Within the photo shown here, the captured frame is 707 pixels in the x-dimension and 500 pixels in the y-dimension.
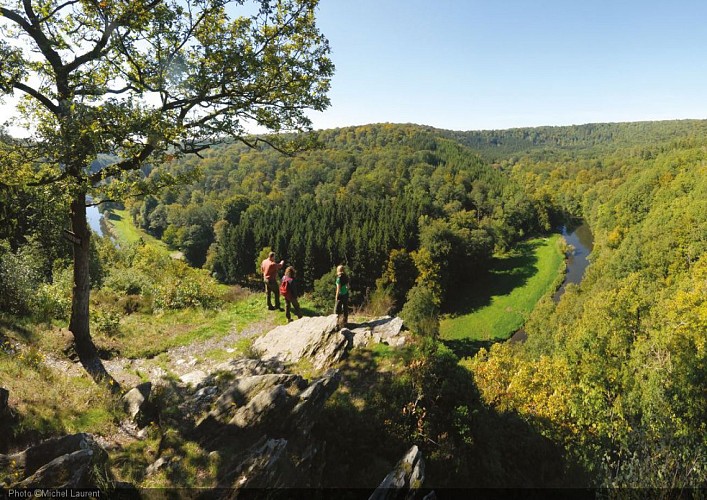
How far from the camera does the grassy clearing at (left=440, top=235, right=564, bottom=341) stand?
4541 cm

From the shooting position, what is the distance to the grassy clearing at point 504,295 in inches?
1788

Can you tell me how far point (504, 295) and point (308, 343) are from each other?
163 feet

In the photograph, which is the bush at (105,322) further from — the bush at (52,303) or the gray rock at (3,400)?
the gray rock at (3,400)

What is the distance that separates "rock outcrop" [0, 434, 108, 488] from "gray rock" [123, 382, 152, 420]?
1.81 meters

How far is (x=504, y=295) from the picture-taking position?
177 feet

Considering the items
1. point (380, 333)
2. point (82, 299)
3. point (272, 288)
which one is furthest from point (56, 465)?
point (272, 288)

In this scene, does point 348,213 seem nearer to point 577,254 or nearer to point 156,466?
point 577,254

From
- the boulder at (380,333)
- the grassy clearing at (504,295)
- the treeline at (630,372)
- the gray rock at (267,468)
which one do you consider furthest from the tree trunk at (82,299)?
the grassy clearing at (504,295)

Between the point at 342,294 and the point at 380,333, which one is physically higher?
the point at 342,294

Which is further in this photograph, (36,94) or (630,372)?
(630,372)

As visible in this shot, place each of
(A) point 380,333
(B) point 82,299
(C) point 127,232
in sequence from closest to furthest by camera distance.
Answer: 1. (B) point 82,299
2. (A) point 380,333
3. (C) point 127,232

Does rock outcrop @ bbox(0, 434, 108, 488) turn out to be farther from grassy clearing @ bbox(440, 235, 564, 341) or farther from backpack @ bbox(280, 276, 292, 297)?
grassy clearing @ bbox(440, 235, 564, 341)

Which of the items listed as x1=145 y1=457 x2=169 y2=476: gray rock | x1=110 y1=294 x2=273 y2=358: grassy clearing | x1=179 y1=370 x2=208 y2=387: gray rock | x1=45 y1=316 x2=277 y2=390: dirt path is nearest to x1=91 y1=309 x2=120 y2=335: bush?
x1=110 y1=294 x2=273 y2=358: grassy clearing

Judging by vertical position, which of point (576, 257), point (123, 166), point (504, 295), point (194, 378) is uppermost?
point (123, 166)
